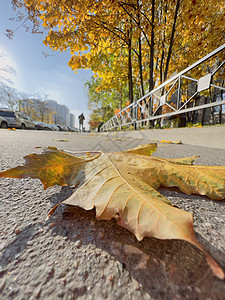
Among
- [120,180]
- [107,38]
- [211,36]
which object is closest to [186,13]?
[211,36]

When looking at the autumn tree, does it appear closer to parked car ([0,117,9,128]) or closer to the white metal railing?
the white metal railing

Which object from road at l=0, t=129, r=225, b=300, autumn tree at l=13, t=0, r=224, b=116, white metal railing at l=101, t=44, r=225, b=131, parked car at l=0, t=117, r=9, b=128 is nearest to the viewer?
road at l=0, t=129, r=225, b=300

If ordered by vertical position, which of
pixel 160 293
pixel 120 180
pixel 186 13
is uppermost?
pixel 186 13

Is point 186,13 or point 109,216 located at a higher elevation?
point 186,13

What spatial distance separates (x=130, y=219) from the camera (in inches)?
11.4

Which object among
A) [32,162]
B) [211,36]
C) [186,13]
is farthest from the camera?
[211,36]

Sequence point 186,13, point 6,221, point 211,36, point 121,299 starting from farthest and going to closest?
point 211,36 < point 186,13 < point 6,221 < point 121,299

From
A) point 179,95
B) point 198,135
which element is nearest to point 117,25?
point 179,95

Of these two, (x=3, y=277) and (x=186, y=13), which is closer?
(x=3, y=277)

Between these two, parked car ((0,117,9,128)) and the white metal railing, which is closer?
the white metal railing

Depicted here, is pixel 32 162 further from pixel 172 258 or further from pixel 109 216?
pixel 172 258

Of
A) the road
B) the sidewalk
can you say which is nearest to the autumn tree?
the sidewalk

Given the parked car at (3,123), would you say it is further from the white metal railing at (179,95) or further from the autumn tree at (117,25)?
the white metal railing at (179,95)

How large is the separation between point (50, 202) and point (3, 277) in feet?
0.75
